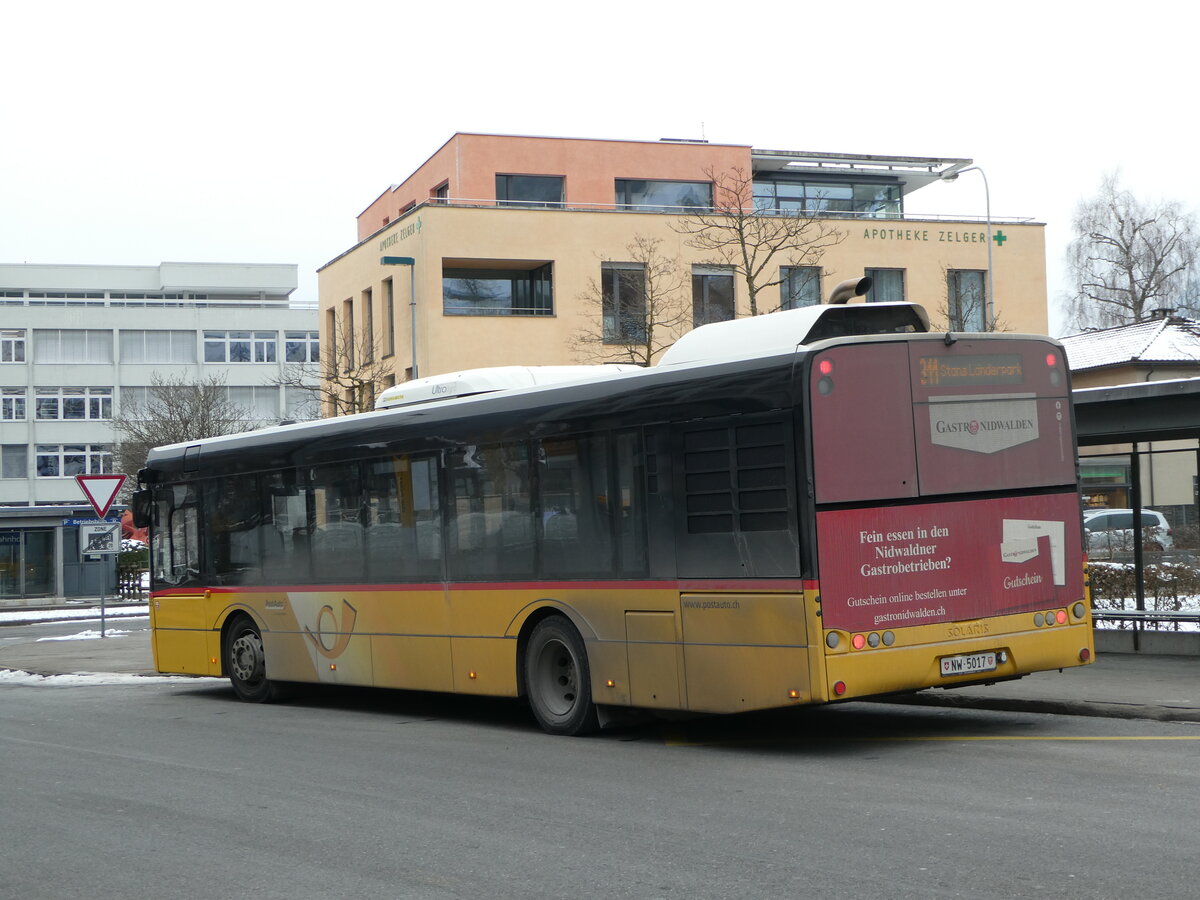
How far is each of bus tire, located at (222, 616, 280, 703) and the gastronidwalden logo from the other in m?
8.92

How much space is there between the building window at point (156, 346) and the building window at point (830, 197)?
150 ft

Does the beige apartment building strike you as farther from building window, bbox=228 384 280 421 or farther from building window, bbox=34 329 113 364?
building window, bbox=34 329 113 364

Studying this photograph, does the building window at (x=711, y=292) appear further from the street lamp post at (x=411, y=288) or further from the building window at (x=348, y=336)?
the building window at (x=348, y=336)

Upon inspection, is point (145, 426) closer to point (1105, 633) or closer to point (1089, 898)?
point (1105, 633)

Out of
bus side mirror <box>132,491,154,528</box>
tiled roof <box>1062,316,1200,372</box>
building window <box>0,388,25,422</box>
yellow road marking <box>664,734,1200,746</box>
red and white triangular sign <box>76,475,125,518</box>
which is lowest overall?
Result: yellow road marking <box>664,734,1200,746</box>

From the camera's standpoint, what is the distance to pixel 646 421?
11.8 meters

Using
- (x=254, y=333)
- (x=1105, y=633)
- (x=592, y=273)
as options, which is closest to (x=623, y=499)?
(x=1105, y=633)

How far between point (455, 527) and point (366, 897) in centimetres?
724

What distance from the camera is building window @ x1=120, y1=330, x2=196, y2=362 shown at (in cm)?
8762

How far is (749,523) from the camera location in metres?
10.9

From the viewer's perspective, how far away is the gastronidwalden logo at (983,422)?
11.1 m

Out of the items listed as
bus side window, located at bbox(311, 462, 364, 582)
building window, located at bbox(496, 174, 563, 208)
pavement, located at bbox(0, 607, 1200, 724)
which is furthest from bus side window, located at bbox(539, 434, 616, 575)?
building window, located at bbox(496, 174, 563, 208)

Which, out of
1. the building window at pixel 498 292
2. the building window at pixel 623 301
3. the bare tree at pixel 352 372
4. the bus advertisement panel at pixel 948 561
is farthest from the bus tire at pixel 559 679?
the building window at pixel 498 292

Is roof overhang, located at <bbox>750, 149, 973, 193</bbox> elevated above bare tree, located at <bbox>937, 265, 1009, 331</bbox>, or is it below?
above
